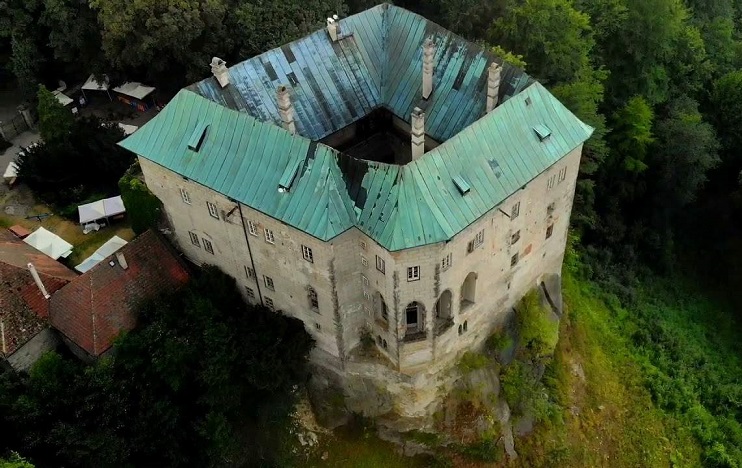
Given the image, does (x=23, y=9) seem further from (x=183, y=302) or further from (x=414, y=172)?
(x=414, y=172)

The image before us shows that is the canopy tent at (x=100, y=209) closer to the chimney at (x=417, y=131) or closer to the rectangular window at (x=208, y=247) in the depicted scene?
the rectangular window at (x=208, y=247)

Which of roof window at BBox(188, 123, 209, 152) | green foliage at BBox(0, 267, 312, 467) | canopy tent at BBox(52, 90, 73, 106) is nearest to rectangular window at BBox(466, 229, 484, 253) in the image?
green foliage at BBox(0, 267, 312, 467)

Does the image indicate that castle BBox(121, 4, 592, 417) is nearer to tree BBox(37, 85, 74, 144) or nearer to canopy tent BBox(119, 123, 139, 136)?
tree BBox(37, 85, 74, 144)

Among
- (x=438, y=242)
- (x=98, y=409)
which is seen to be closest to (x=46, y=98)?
(x=98, y=409)

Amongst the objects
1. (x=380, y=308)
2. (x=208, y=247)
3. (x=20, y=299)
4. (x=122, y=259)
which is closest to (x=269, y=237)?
(x=208, y=247)

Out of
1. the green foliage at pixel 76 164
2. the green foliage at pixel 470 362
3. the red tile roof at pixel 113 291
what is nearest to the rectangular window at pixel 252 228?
the red tile roof at pixel 113 291

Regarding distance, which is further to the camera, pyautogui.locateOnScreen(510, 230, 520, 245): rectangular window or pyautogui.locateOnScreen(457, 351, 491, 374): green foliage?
pyautogui.locateOnScreen(457, 351, 491, 374): green foliage
